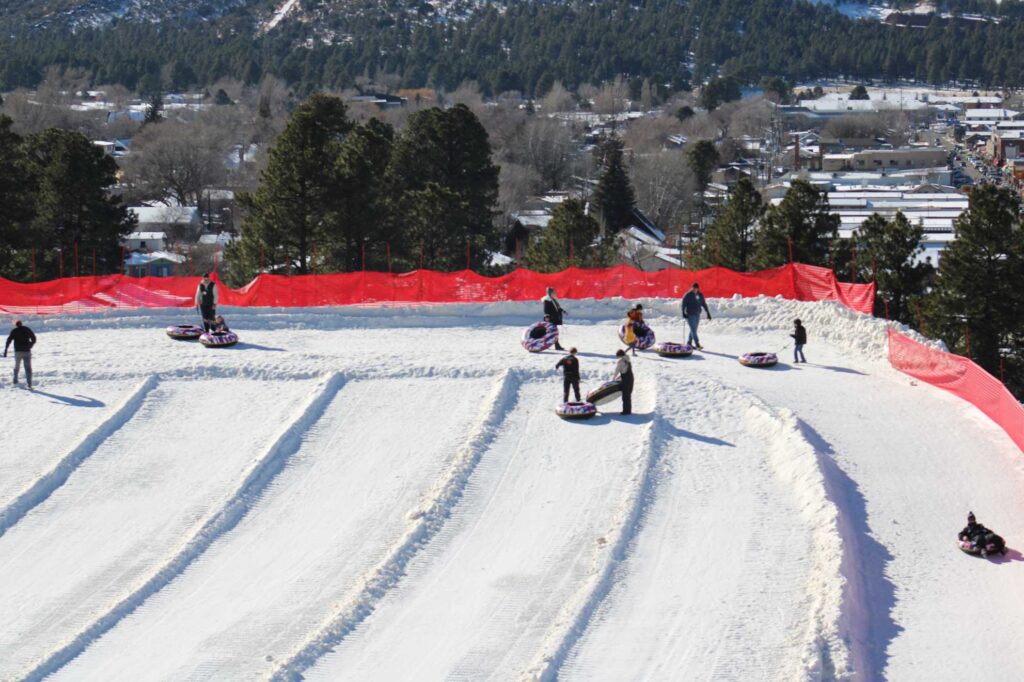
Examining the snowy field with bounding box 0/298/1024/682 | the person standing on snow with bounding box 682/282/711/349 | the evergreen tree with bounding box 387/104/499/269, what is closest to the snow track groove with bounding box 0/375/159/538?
the snowy field with bounding box 0/298/1024/682

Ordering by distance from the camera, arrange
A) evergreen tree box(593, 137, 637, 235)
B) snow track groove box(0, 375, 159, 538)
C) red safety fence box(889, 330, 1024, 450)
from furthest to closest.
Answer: evergreen tree box(593, 137, 637, 235)
red safety fence box(889, 330, 1024, 450)
snow track groove box(0, 375, 159, 538)

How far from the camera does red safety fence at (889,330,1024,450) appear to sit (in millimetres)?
21359

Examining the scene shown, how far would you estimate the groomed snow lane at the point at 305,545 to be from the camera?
15.6 metres

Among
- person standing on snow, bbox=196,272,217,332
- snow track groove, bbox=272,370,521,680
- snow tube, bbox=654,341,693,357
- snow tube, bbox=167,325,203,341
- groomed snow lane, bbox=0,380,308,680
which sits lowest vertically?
groomed snow lane, bbox=0,380,308,680

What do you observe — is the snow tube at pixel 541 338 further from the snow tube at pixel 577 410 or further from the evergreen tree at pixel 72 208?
the evergreen tree at pixel 72 208

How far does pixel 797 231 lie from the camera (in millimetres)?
38094

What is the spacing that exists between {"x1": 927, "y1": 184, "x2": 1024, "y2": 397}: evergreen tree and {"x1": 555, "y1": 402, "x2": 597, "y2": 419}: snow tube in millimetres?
14102

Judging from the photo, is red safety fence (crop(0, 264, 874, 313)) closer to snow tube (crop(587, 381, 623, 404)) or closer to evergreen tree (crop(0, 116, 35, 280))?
snow tube (crop(587, 381, 623, 404))

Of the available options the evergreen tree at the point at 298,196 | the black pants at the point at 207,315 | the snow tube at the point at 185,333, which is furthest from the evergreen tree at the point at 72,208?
the black pants at the point at 207,315

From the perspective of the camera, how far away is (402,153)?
48.1 metres

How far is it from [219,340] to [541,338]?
6.71 metres

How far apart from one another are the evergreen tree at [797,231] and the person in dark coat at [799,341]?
36.9ft

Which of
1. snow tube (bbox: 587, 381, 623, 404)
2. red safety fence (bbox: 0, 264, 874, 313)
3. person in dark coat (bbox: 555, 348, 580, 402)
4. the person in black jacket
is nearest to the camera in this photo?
snow tube (bbox: 587, 381, 623, 404)

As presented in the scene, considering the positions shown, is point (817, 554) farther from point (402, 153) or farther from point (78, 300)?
point (402, 153)
